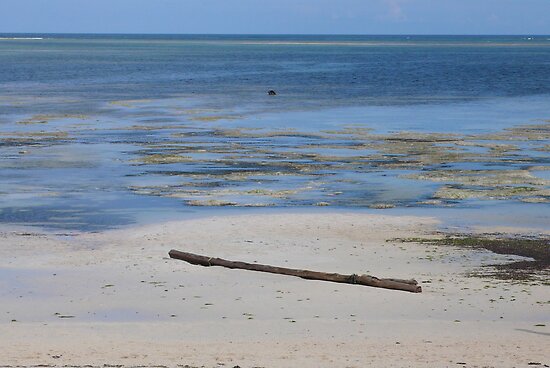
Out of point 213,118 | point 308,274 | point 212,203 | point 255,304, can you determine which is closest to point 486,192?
point 212,203

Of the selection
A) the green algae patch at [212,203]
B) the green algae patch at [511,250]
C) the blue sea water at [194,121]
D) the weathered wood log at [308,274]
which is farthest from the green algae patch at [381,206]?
the weathered wood log at [308,274]

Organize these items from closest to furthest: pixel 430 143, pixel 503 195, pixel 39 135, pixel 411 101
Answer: pixel 503 195
pixel 430 143
pixel 39 135
pixel 411 101

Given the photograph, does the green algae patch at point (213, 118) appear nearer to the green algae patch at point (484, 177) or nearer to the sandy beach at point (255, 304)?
the green algae patch at point (484, 177)

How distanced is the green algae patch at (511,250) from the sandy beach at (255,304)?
425 mm

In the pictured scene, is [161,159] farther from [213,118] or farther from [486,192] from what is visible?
[213,118]

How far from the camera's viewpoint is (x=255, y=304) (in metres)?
16.2

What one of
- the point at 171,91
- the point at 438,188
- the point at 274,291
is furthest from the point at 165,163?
the point at 171,91

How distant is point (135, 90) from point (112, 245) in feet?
182

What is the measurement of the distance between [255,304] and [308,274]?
178cm

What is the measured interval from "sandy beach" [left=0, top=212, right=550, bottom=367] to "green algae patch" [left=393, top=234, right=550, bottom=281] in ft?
1.39

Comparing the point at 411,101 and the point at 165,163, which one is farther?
the point at 411,101

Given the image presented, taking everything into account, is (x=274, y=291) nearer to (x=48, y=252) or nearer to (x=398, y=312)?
(x=398, y=312)

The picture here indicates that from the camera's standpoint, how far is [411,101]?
64.0 meters

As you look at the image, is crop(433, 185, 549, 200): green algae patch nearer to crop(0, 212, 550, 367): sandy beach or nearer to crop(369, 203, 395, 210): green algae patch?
crop(369, 203, 395, 210): green algae patch
